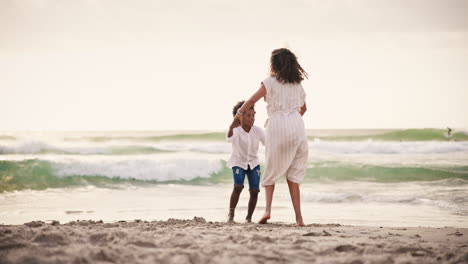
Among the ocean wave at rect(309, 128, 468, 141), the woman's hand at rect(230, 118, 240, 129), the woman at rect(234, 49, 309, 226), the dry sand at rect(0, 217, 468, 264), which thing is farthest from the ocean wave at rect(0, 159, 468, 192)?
the ocean wave at rect(309, 128, 468, 141)

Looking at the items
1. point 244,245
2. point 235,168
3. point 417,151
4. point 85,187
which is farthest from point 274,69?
point 417,151

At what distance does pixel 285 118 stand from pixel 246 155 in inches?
40.2

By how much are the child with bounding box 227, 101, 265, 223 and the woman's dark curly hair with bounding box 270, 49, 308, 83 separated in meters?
0.88

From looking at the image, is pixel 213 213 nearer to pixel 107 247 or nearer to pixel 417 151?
pixel 107 247

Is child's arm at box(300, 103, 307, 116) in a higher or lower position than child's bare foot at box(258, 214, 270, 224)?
higher

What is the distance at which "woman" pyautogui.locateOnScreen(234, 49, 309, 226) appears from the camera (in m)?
4.78

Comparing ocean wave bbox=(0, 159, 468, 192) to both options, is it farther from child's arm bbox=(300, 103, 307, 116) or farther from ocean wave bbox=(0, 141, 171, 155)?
child's arm bbox=(300, 103, 307, 116)

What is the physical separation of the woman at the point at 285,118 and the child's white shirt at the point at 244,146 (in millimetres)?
711

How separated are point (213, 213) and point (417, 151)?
16267 millimetres

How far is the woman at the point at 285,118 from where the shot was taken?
478 centimetres

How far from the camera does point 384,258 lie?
3145 millimetres

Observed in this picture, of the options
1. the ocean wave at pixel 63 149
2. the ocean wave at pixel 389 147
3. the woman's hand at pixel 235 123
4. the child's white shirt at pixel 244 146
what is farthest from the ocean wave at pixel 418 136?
the woman's hand at pixel 235 123

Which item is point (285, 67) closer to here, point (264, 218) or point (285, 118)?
point (285, 118)

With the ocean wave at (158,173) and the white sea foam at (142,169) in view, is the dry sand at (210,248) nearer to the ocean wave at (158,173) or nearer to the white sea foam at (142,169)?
the ocean wave at (158,173)
